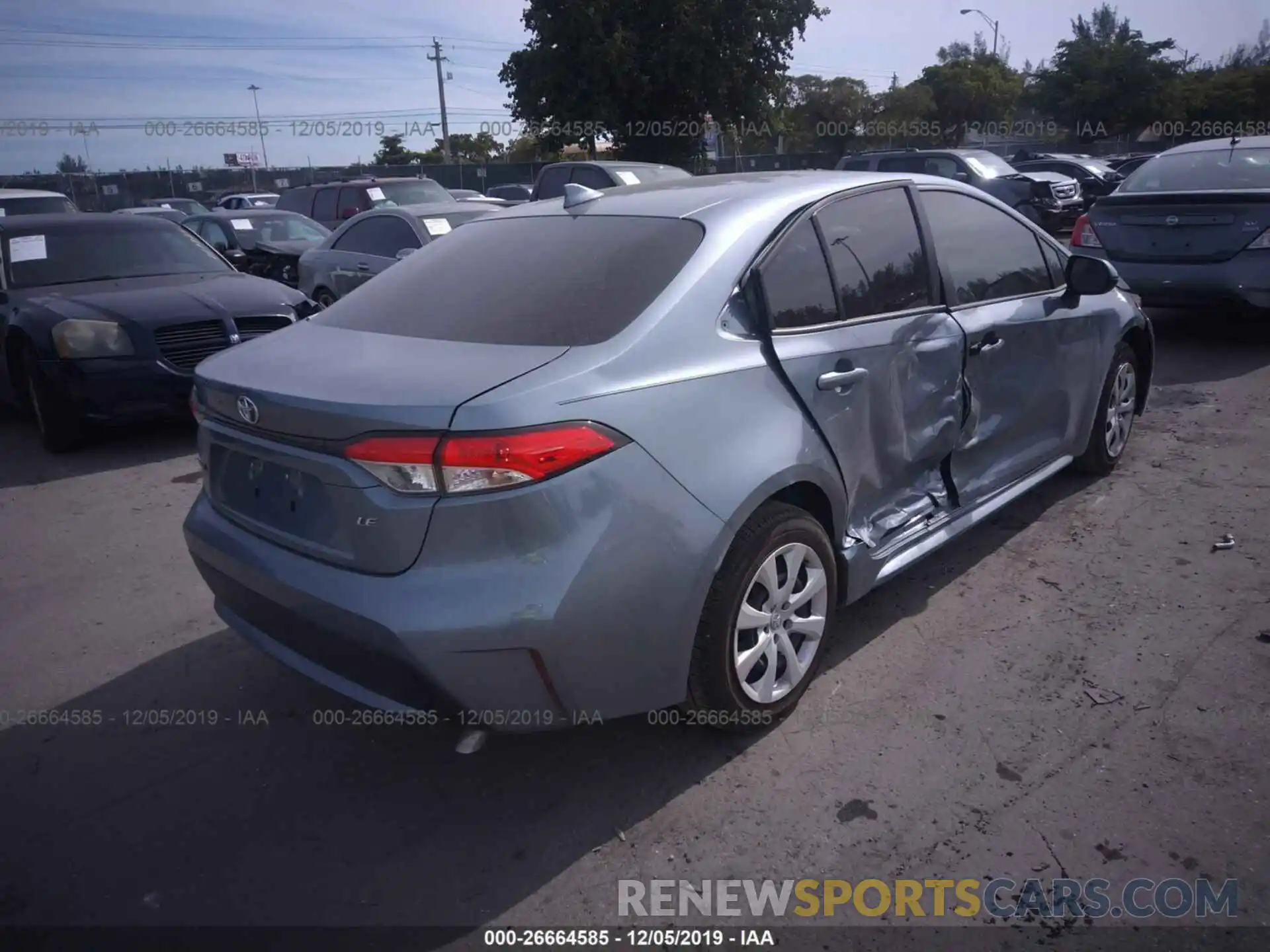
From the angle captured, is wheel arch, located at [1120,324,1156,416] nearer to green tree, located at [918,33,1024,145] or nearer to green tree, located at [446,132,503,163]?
green tree, located at [918,33,1024,145]

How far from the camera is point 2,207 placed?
13094 millimetres

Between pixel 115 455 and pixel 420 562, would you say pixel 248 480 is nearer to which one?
pixel 420 562

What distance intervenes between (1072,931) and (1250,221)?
7.05 meters

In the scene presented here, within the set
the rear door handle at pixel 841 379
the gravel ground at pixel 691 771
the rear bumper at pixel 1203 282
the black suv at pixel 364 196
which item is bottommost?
the gravel ground at pixel 691 771

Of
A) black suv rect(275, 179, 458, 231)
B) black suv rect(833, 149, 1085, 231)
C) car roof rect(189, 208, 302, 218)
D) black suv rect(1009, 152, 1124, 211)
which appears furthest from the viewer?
black suv rect(1009, 152, 1124, 211)

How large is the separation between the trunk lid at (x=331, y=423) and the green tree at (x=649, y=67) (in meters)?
24.3

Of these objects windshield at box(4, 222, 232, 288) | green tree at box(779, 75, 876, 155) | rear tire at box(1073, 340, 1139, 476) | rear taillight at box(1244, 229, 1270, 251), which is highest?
green tree at box(779, 75, 876, 155)

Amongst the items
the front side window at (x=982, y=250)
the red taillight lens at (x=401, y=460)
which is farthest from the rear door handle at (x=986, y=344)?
the red taillight lens at (x=401, y=460)

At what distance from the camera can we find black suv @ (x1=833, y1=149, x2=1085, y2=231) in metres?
16.8

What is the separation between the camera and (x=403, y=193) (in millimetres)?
14852

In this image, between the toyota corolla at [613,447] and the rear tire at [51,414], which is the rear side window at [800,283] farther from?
the rear tire at [51,414]

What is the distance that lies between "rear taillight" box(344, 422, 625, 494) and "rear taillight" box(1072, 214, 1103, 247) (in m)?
7.56

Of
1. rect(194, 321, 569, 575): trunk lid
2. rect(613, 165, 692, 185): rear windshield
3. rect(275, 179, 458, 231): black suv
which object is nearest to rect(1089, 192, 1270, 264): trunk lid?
rect(613, 165, 692, 185): rear windshield

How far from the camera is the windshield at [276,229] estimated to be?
13820 mm
